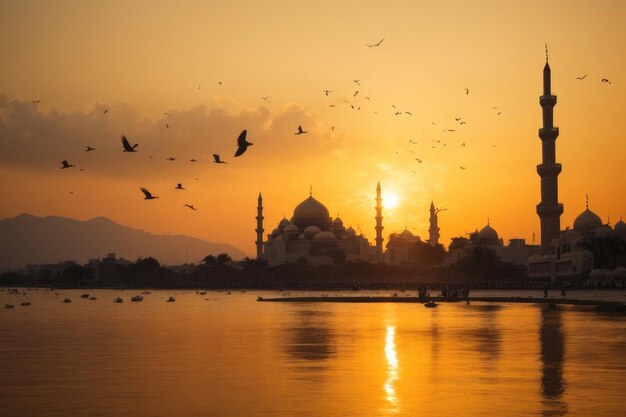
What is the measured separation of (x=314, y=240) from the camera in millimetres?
174250

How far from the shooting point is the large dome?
180 m

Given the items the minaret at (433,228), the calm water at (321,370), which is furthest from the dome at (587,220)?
the calm water at (321,370)

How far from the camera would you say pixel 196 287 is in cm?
18512

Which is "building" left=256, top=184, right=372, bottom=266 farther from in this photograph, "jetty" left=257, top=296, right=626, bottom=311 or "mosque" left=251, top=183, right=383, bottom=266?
"jetty" left=257, top=296, right=626, bottom=311

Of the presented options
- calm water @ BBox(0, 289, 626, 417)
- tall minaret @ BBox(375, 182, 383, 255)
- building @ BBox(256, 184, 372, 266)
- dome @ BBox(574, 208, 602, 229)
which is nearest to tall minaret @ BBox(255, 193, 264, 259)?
building @ BBox(256, 184, 372, 266)

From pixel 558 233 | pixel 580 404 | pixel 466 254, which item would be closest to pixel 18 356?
pixel 580 404

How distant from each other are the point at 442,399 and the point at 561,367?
750cm

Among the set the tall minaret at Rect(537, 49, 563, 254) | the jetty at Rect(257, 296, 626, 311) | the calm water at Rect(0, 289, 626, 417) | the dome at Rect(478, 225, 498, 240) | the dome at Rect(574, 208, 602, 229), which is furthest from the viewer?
the dome at Rect(478, 225, 498, 240)

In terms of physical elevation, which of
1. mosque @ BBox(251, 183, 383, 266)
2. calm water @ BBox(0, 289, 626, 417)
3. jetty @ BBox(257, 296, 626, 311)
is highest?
mosque @ BBox(251, 183, 383, 266)

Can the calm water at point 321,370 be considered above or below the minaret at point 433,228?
below

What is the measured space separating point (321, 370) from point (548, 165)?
306 ft

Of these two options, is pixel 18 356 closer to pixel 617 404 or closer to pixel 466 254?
pixel 617 404

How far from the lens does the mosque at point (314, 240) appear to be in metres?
173

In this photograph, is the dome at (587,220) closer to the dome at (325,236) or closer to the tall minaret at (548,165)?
the tall minaret at (548,165)
